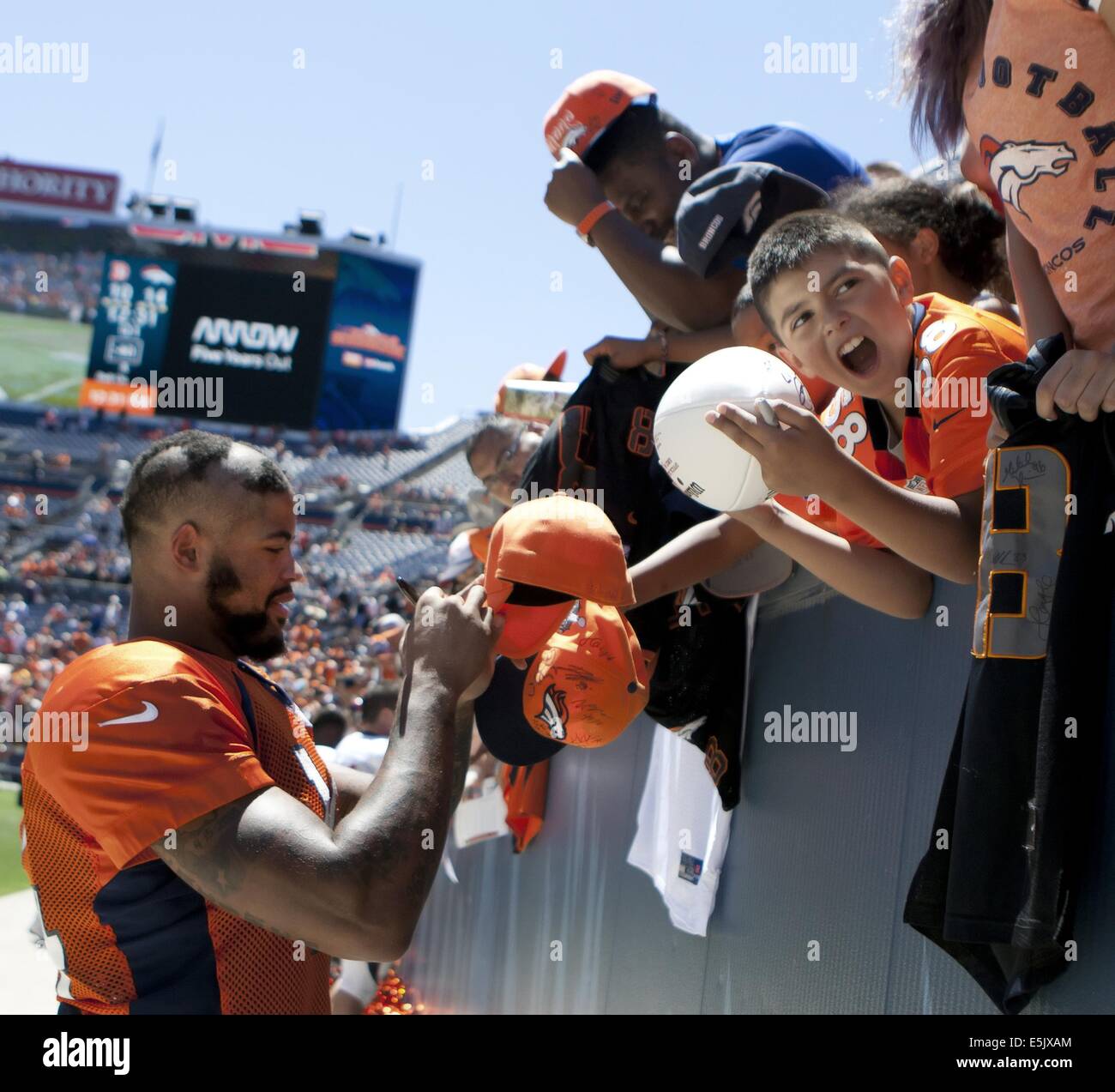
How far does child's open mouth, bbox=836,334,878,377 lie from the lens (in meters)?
2.35

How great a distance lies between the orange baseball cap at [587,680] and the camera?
258 centimetres

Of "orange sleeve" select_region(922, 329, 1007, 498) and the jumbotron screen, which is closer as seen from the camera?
"orange sleeve" select_region(922, 329, 1007, 498)

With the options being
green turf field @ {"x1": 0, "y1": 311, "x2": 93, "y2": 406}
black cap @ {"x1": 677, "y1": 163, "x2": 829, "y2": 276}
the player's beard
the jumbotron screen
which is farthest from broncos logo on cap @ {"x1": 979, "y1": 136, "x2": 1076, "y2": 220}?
green turf field @ {"x1": 0, "y1": 311, "x2": 93, "y2": 406}

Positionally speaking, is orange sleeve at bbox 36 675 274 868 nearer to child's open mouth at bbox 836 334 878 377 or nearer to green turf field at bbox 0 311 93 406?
child's open mouth at bbox 836 334 878 377

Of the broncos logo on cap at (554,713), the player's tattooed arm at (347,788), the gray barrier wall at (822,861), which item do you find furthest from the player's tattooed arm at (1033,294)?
the player's tattooed arm at (347,788)

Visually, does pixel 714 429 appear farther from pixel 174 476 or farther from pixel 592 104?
pixel 592 104

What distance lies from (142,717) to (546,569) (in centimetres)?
73

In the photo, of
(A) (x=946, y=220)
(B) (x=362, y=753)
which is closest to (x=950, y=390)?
(A) (x=946, y=220)

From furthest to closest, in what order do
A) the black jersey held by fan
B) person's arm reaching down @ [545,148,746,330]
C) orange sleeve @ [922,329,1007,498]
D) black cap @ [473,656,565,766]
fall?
person's arm reaching down @ [545,148,746,330]
black cap @ [473,656,565,766]
orange sleeve @ [922,329,1007,498]
the black jersey held by fan

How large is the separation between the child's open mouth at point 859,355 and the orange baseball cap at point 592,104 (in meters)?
1.74

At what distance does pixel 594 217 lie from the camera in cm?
360

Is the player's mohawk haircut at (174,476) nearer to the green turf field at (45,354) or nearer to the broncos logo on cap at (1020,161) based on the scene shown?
the broncos logo on cap at (1020,161)

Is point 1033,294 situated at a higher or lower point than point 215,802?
higher
